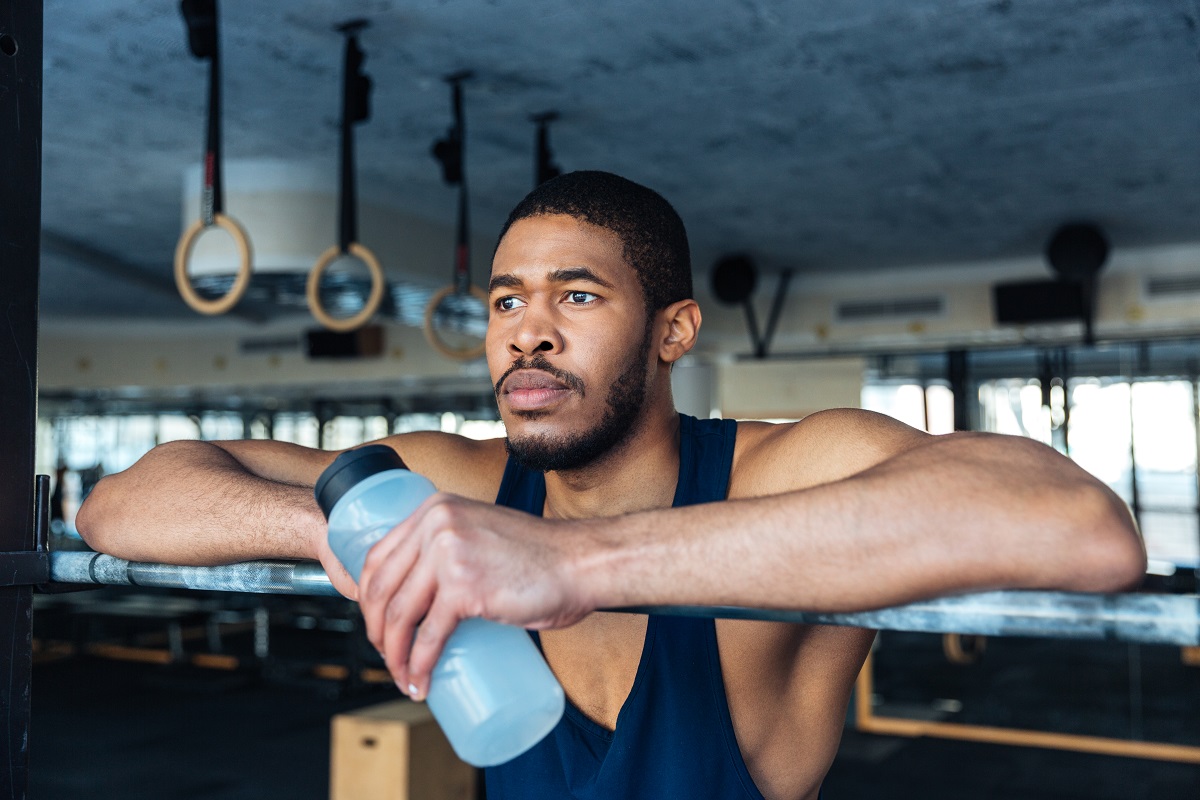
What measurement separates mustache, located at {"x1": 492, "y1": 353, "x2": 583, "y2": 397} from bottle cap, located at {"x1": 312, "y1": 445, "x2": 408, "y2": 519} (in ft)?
1.25

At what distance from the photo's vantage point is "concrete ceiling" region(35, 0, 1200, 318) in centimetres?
290

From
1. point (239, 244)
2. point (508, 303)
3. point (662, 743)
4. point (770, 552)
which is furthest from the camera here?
point (239, 244)

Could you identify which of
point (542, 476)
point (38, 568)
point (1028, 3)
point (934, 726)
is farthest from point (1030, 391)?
point (38, 568)

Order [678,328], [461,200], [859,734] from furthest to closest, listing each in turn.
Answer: [859,734], [461,200], [678,328]

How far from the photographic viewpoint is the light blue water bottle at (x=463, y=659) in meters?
0.65

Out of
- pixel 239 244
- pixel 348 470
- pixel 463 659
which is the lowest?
pixel 463 659

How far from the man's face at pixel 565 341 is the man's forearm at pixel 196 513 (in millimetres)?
238

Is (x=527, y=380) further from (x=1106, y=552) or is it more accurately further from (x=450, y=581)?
(x=1106, y=552)

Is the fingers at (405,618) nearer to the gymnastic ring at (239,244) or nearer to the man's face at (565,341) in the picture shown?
the man's face at (565,341)

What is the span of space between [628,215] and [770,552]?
60cm

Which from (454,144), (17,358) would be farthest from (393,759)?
(17,358)

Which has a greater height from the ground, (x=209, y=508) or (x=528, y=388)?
(x=528, y=388)

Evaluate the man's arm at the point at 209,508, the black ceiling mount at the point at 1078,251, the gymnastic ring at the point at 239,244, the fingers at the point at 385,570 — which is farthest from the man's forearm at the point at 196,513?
the black ceiling mount at the point at 1078,251

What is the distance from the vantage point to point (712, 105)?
3.60 meters
